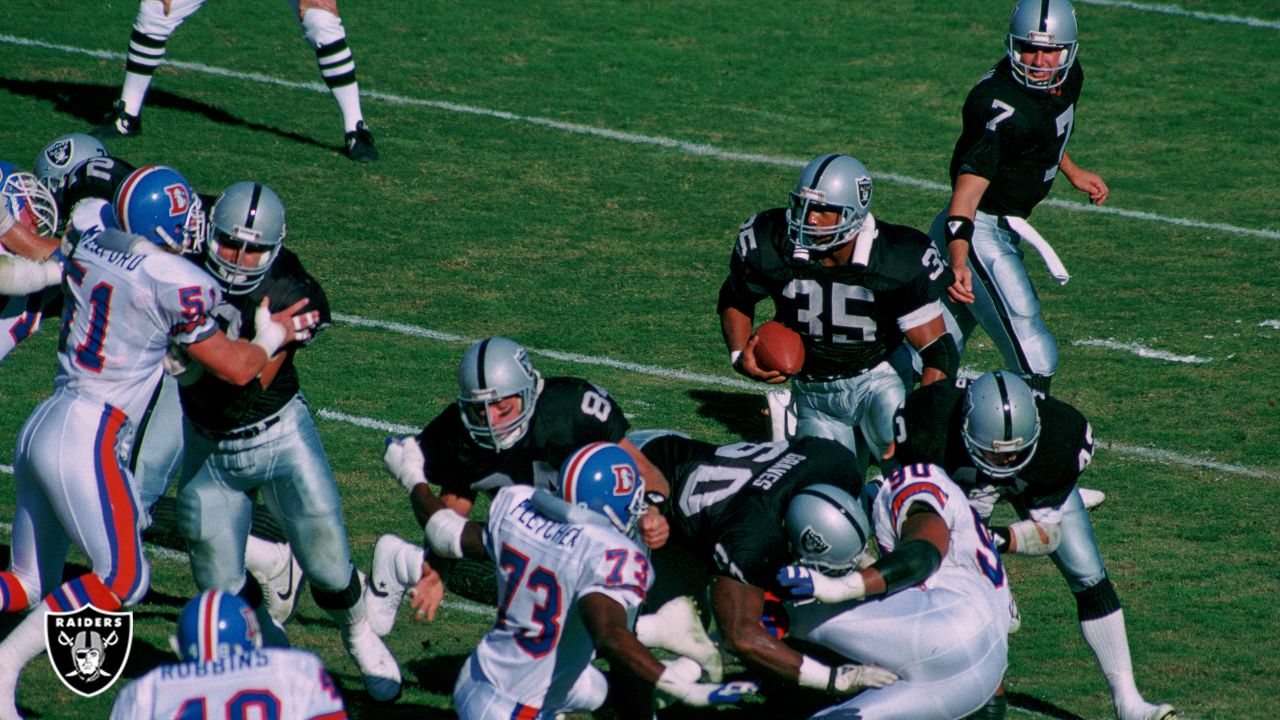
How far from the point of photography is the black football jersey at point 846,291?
272 inches

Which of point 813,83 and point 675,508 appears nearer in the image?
point 675,508

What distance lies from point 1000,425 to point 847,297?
4.25ft

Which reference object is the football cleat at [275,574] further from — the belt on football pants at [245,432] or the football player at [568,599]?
the football player at [568,599]

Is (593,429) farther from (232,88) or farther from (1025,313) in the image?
(232,88)

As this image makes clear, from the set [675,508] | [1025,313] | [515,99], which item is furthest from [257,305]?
[515,99]

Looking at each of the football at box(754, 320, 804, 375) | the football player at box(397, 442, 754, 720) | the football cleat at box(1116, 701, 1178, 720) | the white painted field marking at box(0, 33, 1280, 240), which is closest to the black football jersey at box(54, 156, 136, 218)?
the football at box(754, 320, 804, 375)

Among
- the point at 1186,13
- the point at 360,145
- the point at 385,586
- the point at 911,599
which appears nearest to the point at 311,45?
the point at 360,145

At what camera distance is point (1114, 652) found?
593 cm

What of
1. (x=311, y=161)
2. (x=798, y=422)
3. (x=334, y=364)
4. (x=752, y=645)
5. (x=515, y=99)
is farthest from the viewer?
(x=515, y=99)

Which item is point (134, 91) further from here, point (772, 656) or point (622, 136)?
point (772, 656)

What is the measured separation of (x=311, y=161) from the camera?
39.4 feet

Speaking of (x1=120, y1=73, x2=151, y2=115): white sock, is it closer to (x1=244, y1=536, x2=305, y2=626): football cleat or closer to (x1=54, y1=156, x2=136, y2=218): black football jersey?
(x1=54, y1=156, x2=136, y2=218): black football jersey

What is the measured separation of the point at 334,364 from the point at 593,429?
353cm

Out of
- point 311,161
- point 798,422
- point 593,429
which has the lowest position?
point 311,161
